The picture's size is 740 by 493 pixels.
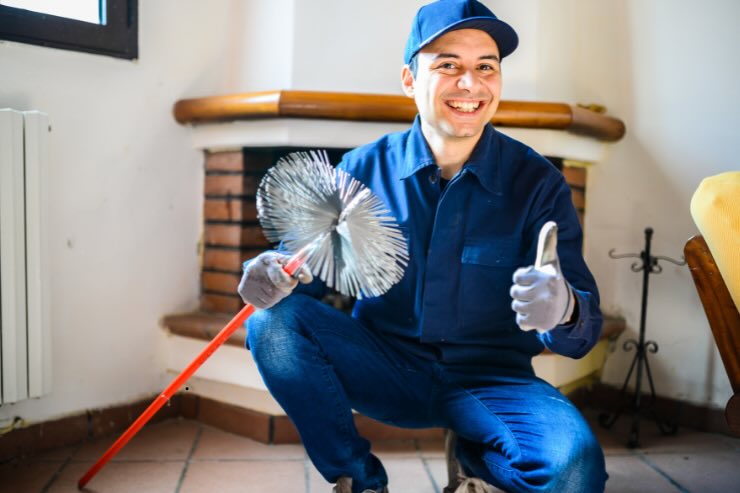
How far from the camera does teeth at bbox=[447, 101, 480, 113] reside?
1.25 m

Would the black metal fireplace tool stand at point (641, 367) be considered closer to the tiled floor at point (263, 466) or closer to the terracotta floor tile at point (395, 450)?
the tiled floor at point (263, 466)

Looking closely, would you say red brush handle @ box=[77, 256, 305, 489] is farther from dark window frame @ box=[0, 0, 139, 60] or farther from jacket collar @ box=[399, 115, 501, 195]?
dark window frame @ box=[0, 0, 139, 60]

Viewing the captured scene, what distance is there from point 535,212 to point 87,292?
1.24 m

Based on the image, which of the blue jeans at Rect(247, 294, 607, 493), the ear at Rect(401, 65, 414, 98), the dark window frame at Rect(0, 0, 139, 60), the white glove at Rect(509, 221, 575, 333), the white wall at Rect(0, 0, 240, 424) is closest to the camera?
the white glove at Rect(509, 221, 575, 333)

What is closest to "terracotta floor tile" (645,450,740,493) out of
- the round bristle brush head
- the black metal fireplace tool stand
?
the black metal fireplace tool stand

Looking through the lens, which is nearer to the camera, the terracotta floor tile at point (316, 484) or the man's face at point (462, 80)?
the man's face at point (462, 80)

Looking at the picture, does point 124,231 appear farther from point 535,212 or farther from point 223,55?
point 535,212

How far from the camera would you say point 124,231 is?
191 cm

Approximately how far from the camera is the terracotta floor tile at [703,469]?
1599 mm

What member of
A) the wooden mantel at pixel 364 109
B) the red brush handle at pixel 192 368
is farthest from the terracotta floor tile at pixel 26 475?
the wooden mantel at pixel 364 109

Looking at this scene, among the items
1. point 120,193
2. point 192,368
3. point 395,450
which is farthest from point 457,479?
point 120,193

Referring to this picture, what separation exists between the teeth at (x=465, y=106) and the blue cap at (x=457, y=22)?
0.12 metres

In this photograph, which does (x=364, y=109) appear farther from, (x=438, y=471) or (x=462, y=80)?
(x=438, y=471)

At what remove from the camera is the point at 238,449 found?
71.0 inches
